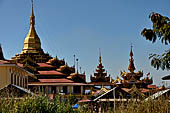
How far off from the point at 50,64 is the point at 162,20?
41805mm

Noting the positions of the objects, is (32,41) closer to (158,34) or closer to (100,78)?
(100,78)

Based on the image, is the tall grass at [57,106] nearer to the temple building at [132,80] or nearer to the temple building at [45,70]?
the temple building at [45,70]

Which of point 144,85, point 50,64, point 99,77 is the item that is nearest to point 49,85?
point 50,64

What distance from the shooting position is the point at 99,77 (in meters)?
57.9

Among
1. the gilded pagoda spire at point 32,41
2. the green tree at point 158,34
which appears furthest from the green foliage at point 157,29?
the gilded pagoda spire at point 32,41

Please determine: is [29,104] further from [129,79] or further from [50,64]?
[129,79]

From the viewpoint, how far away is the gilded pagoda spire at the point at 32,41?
5894cm

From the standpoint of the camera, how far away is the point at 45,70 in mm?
53406

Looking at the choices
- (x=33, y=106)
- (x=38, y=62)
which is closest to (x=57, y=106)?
(x=33, y=106)

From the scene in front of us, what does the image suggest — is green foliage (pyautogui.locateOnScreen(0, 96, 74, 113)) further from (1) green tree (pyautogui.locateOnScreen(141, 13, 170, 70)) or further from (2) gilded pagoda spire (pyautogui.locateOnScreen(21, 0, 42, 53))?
(2) gilded pagoda spire (pyautogui.locateOnScreen(21, 0, 42, 53))

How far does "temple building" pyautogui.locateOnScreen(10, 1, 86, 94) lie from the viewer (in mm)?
48438

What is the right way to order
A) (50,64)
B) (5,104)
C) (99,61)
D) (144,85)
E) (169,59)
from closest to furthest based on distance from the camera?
(5,104), (169,59), (50,64), (144,85), (99,61)

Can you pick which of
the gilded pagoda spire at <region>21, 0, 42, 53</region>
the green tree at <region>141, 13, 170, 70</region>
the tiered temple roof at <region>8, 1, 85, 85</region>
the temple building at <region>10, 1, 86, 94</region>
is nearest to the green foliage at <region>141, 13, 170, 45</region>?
the green tree at <region>141, 13, 170, 70</region>

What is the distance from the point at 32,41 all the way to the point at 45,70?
8.07 meters
